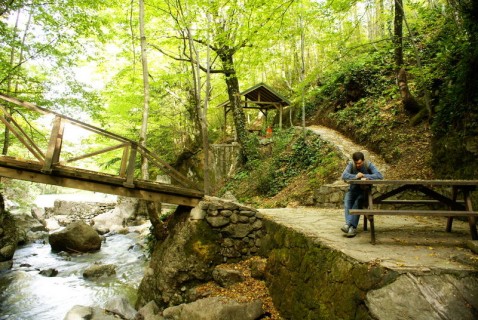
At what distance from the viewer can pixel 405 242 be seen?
3.83 meters

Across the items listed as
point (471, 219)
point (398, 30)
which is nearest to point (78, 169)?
point (471, 219)

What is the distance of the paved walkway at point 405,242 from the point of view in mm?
2979

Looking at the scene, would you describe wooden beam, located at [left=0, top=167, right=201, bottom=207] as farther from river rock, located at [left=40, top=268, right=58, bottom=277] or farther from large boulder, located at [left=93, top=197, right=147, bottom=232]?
large boulder, located at [left=93, top=197, right=147, bottom=232]

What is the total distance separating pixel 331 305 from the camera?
3277 mm

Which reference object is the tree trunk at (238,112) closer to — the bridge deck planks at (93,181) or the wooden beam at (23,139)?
the bridge deck planks at (93,181)

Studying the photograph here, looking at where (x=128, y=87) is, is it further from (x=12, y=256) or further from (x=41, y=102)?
(x=12, y=256)

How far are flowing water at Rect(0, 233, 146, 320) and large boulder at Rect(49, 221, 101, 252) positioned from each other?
0.34m

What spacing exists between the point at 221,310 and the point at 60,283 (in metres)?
6.13

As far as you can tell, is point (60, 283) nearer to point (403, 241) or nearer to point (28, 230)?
point (28, 230)

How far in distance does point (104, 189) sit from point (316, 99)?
15.7 meters

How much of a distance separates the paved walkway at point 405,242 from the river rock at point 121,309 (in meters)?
3.38

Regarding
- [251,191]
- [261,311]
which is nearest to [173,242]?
[261,311]

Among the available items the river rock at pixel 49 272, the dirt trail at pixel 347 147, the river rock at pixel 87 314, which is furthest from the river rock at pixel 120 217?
the dirt trail at pixel 347 147

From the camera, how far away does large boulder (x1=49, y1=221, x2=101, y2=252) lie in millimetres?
10773
